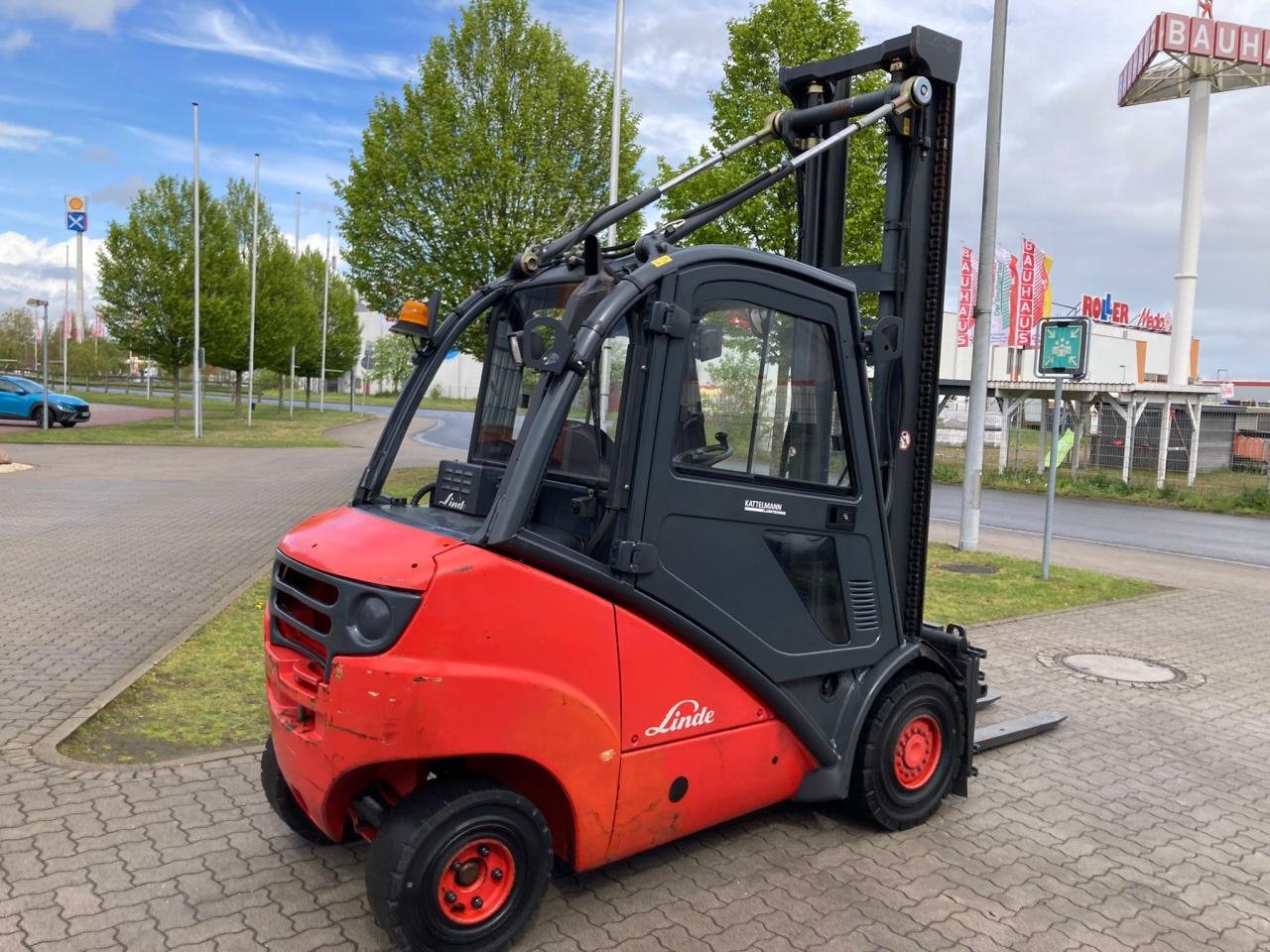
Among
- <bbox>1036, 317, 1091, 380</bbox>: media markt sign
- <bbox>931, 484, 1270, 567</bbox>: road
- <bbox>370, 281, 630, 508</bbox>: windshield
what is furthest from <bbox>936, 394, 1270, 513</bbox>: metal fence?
<bbox>370, 281, 630, 508</bbox>: windshield

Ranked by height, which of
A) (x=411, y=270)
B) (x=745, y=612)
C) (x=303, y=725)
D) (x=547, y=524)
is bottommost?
(x=303, y=725)

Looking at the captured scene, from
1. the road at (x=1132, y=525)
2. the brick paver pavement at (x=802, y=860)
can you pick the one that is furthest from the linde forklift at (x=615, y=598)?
the road at (x=1132, y=525)

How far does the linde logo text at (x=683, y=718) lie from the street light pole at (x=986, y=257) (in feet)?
30.3

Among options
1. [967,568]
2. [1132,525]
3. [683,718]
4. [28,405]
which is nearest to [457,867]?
[683,718]

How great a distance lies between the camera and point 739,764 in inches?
146

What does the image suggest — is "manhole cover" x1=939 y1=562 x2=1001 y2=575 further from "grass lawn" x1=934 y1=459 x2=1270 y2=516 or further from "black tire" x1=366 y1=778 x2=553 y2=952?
"grass lawn" x1=934 y1=459 x2=1270 y2=516

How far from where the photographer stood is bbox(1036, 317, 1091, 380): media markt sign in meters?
9.95

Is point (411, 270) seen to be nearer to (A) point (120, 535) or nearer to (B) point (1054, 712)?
(A) point (120, 535)

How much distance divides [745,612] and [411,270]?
15208mm

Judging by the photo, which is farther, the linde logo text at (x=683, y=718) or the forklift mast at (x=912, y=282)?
the forklift mast at (x=912, y=282)

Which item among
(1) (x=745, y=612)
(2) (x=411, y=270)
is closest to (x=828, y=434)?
(1) (x=745, y=612)

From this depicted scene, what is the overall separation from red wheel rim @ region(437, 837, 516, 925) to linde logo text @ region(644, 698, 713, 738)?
630 millimetres

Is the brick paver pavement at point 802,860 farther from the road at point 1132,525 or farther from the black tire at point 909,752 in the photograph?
the road at point 1132,525

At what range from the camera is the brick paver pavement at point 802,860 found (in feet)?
11.4
